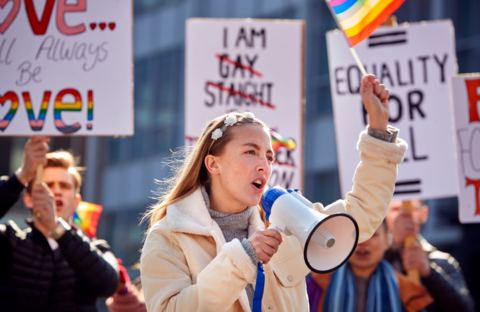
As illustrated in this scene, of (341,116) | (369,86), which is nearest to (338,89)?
(341,116)

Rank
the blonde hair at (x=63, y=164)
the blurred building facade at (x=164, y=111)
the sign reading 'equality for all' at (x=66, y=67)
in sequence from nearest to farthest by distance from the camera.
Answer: the sign reading 'equality for all' at (x=66, y=67) < the blonde hair at (x=63, y=164) < the blurred building facade at (x=164, y=111)

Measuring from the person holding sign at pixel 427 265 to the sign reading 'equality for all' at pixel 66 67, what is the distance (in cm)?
173

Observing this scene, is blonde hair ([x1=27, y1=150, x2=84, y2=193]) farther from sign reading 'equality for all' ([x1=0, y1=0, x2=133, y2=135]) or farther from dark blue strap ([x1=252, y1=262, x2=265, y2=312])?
dark blue strap ([x1=252, y1=262, x2=265, y2=312])

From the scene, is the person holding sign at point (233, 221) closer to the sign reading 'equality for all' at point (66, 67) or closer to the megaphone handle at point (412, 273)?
the sign reading 'equality for all' at point (66, 67)

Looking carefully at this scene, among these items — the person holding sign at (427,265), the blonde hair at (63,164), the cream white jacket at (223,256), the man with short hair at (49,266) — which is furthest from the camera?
the person holding sign at (427,265)

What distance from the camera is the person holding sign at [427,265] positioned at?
22.7 ft

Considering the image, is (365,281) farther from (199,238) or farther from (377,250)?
(199,238)

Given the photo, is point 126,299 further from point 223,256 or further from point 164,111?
point 164,111

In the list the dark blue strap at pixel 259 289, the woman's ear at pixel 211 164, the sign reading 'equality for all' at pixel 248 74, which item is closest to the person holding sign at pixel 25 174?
the sign reading 'equality for all' at pixel 248 74

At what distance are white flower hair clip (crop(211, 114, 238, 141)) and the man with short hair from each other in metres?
1.85

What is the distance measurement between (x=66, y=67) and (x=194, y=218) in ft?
7.85

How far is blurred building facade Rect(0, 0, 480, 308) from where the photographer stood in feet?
79.9

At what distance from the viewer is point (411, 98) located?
765 centimetres

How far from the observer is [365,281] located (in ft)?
22.5
